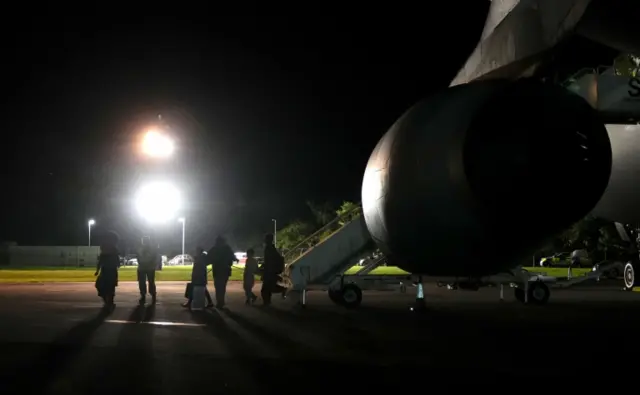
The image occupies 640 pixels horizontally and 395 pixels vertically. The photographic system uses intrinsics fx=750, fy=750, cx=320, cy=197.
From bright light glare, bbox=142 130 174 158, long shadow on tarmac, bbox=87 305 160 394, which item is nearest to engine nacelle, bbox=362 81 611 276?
long shadow on tarmac, bbox=87 305 160 394

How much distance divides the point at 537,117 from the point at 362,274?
1390 centimetres

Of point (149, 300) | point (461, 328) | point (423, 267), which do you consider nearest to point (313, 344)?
point (461, 328)

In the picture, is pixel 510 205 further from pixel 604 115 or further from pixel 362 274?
pixel 362 274

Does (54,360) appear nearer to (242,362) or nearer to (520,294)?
(242,362)

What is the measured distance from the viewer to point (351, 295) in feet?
57.4

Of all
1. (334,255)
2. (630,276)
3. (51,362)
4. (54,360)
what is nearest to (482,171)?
(51,362)

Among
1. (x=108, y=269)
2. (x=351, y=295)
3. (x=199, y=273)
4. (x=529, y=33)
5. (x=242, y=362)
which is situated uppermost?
(x=529, y=33)

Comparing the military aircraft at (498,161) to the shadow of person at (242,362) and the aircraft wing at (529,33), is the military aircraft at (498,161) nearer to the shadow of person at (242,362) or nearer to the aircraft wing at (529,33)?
the aircraft wing at (529,33)

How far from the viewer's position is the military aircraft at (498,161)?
4.24m

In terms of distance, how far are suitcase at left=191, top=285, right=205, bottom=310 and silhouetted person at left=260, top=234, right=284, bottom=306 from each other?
77.4 inches

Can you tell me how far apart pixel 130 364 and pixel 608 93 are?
5844mm

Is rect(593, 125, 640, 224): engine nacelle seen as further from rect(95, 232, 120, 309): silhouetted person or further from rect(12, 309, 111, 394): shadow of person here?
rect(95, 232, 120, 309): silhouetted person

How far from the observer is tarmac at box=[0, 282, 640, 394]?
24.7ft

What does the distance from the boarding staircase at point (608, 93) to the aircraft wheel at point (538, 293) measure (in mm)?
13375
